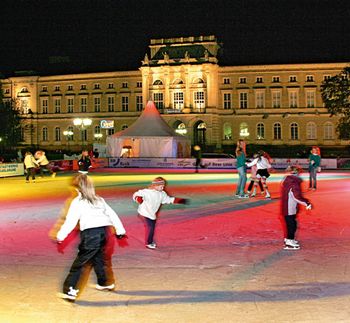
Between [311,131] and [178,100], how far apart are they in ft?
64.0

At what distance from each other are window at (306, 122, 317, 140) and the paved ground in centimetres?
6572

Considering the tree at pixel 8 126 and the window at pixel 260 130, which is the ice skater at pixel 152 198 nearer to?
the tree at pixel 8 126

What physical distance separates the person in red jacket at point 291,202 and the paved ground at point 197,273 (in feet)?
0.92

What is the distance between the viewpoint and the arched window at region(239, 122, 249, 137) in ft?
262

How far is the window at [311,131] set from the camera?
7801 cm

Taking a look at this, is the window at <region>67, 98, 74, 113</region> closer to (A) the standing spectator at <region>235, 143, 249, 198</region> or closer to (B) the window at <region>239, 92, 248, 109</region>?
(B) the window at <region>239, 92, 248, 109</region>

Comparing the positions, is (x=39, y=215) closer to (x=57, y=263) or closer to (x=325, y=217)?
(x=57, y=263)

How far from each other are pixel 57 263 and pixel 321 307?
4182 mm

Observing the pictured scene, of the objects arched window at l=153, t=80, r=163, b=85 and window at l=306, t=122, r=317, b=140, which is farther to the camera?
arched window at l=153, t=80, r=163, b=85

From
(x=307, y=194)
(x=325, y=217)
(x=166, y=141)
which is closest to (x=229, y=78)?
(x=166, y=141)

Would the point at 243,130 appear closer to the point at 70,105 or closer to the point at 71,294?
the point at 70,105

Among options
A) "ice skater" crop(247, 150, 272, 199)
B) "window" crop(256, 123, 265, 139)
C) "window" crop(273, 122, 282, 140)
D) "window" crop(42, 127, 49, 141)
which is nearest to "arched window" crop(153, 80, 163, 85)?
"window" crop(256, 123, 265, 139)

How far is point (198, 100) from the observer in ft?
261

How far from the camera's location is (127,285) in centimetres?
708
